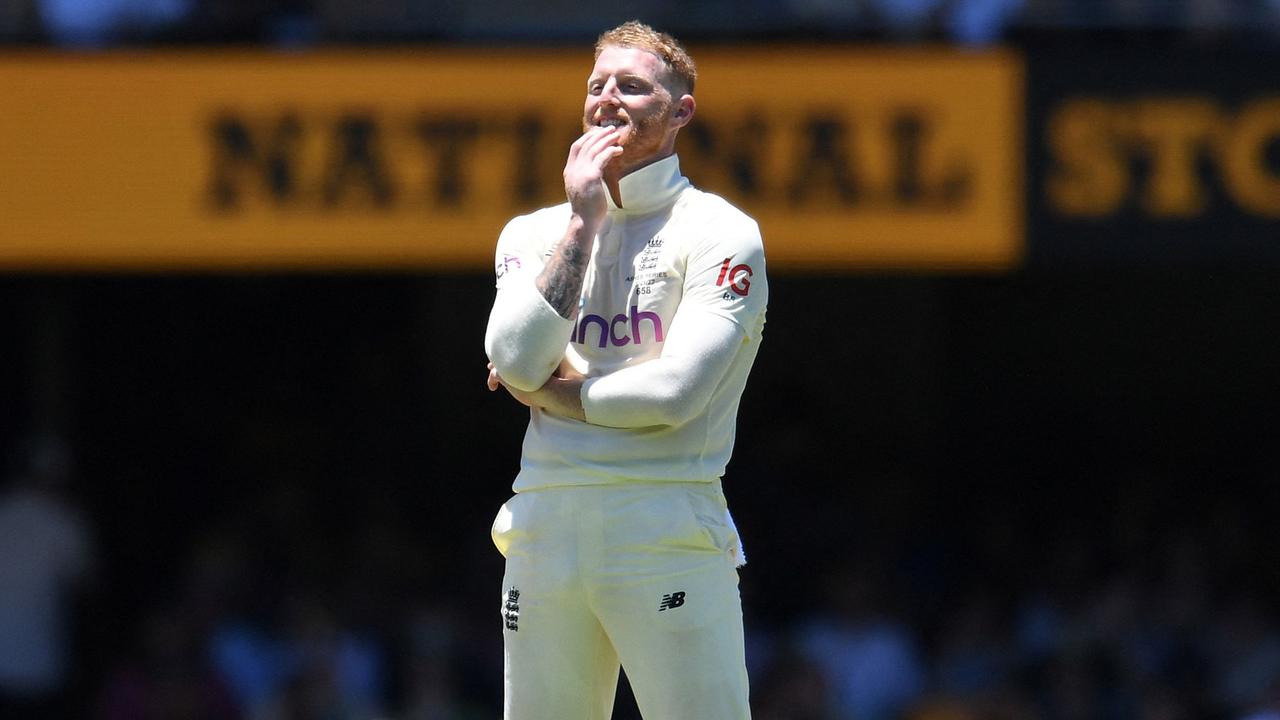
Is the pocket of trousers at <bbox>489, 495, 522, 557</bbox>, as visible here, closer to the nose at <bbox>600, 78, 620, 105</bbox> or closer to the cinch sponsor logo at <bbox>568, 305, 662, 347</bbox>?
the cinch sponsor logo at <bbox>568, 305, 662, 347</bbox>

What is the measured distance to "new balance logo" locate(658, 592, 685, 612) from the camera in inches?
142

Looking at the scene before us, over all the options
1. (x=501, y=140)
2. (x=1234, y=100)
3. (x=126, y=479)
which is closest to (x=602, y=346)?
(x=501, y=140)

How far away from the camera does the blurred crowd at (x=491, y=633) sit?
353 inches

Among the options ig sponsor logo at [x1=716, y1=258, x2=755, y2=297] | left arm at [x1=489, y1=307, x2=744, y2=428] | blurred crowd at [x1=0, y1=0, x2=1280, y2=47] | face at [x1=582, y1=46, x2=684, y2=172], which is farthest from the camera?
blurred crowd at [x1=0, y1=0, x2=1280, y2=47]

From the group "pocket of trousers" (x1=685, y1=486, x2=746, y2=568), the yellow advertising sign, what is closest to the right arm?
"pocket of trousers" (x1=685, y1=486, x2=746, y2=568)

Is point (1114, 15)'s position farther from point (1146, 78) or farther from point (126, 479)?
point (126, 479)

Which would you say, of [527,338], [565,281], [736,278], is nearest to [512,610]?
[527,338]

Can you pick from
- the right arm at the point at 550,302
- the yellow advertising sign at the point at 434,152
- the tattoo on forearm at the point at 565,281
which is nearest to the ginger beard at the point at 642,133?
the right arm at the point at 550,302

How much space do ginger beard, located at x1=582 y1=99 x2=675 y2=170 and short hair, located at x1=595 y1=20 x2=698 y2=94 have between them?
0.23 feet

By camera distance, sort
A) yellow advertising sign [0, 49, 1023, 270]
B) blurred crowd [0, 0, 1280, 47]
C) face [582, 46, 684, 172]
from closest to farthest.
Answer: face [582, 46, 684, 172], yellow advertising sign [0, 49, 1023, 270], blurred crowd [0, 0, 1280, 47]

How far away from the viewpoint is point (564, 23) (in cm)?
923

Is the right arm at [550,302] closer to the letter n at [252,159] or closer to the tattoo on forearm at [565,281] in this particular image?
the tattoo on forearm at [565,281]

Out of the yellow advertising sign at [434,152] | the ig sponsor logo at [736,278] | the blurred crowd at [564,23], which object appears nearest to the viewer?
the ig sponsor logo at [736,278]

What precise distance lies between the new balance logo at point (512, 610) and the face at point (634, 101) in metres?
0.85
